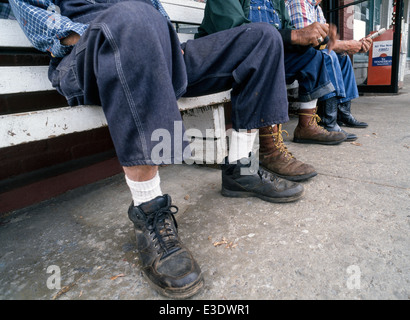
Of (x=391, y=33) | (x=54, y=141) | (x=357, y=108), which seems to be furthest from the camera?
(x=391, y=33)

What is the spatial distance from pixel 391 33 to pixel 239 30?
472cm

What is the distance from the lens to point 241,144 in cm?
145

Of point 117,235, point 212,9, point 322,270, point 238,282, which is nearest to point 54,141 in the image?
point 117,235

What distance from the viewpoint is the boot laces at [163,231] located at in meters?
0.98

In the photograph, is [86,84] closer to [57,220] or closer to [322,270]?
[57,220]

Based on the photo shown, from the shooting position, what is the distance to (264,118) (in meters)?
1.32

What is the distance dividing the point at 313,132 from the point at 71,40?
75.8 inches

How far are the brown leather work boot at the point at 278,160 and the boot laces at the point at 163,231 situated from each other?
33.4 inches

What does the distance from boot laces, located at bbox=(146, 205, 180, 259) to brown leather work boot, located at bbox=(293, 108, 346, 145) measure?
1.67 meters

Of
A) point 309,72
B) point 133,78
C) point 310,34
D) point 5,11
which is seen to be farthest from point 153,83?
point 309,72

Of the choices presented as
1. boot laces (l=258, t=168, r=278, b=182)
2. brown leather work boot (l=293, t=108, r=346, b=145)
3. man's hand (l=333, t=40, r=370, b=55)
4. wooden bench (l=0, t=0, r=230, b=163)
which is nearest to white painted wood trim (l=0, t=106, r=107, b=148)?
wooden bench (l=0, t=0, r=230, b=163)

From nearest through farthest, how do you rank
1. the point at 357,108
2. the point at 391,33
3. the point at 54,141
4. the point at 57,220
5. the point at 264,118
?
the point at 264,118
the point at 57,220
the point at 54,141
the point at 357,108
the point at 391,33

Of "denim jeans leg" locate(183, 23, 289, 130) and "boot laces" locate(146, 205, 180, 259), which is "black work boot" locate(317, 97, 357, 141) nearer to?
"denim jeans leg" locate(183, 23, 289, 130)

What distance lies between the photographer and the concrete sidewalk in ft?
2.88
